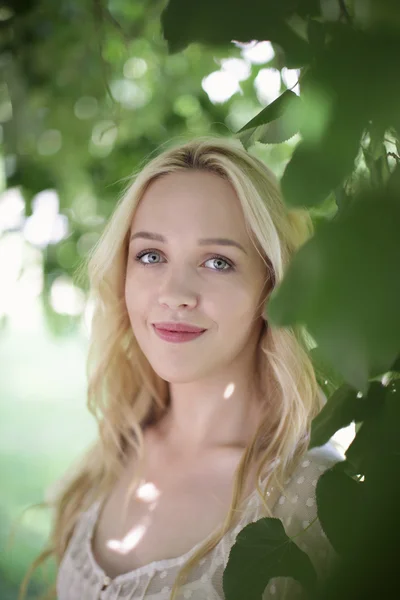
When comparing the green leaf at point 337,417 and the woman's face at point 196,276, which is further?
the woman's face at point 196,276

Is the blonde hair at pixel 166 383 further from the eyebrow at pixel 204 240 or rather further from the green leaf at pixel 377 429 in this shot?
the green leaf at pixel 377 429

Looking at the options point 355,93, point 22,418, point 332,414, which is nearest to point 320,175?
point 355,93

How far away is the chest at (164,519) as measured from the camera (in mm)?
1432

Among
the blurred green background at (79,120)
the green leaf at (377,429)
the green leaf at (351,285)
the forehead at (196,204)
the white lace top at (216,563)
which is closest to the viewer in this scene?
the green leaf at (351,285)

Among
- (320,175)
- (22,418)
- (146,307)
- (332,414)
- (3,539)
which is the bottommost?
(22,418)

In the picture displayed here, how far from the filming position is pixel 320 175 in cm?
35

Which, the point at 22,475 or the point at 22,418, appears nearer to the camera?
the point at 22,475

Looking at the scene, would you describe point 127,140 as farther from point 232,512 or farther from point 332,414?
point 332,414

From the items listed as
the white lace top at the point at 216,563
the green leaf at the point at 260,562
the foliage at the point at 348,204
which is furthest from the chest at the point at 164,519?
the foliage at the point at 348,204

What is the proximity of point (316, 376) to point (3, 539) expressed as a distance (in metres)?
3.38

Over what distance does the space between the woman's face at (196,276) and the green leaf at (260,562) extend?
2.27 feet

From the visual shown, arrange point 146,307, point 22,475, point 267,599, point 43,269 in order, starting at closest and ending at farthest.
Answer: point 267,599, point 146,307, point 43,269, point 22,475

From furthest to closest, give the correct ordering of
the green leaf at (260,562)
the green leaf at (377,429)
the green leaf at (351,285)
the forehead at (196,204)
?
1. the forehead at (196,204)
2. the green leaf at (260,562)
3. the green leaf at (377,429)
4. the green leaf at (351,285)

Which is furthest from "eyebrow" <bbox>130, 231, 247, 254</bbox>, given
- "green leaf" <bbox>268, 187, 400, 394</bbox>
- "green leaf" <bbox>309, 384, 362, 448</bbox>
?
"green leaf" <bbox>268, 187, 400, 394</bbox>
